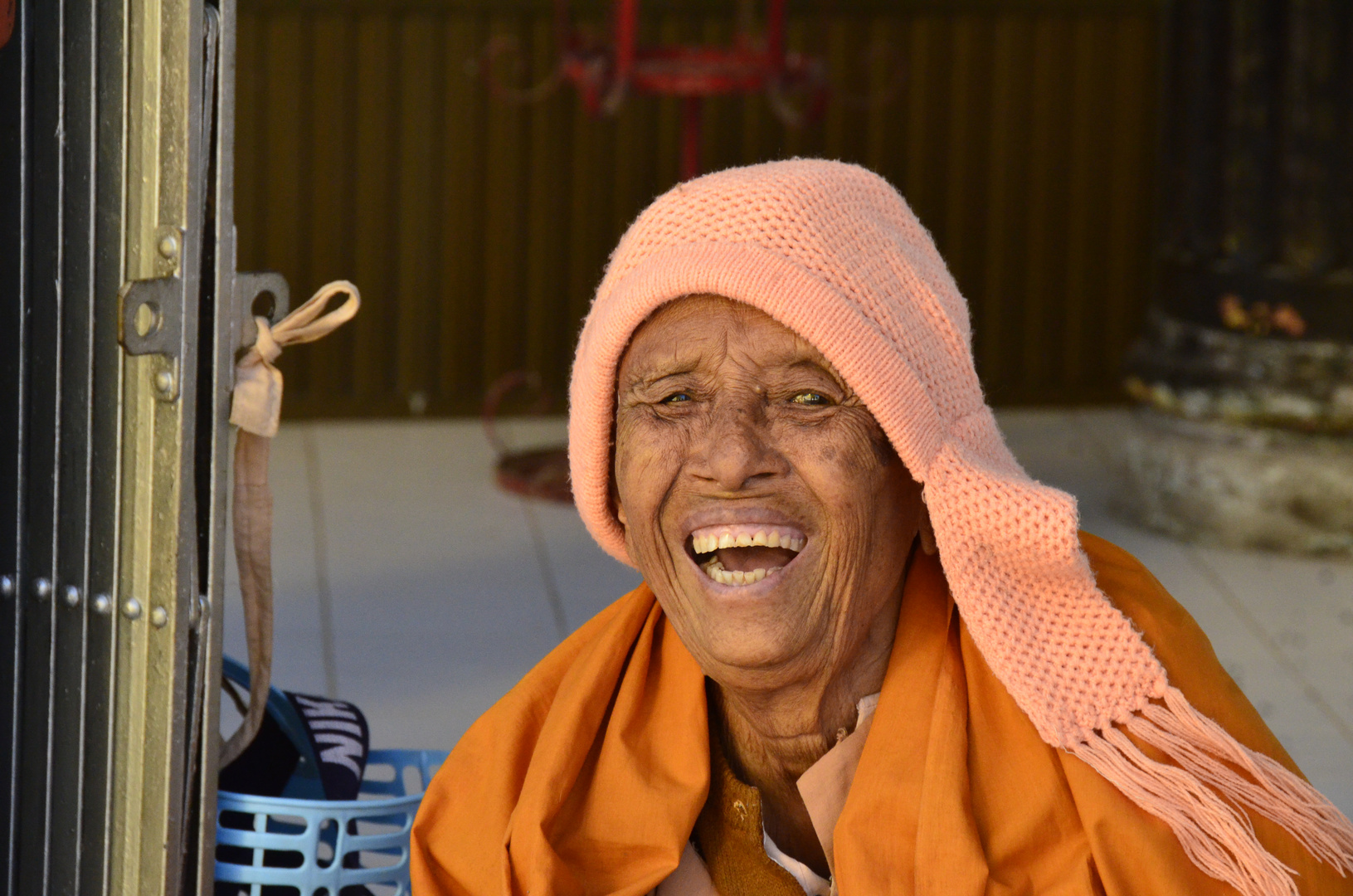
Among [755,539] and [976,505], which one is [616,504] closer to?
[755,539]

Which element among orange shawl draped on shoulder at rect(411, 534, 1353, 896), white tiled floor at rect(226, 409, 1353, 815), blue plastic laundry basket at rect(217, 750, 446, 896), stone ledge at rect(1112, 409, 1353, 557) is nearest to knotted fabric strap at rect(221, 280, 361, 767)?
blue plastic laundry basket at rect(217, 750, 446, 896)

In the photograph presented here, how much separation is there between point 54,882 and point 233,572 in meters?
2.37

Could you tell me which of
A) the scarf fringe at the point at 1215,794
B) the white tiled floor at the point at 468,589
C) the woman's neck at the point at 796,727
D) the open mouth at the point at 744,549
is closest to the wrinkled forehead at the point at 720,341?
the open mouth at the point at 744,549

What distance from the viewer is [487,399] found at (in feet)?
17.9

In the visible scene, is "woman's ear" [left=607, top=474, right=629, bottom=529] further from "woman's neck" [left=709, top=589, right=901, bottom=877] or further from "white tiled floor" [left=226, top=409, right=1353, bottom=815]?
"white tiled floor" [left=226, top=409, right=1353, bottom=815]

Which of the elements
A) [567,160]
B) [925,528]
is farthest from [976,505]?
[567,160]

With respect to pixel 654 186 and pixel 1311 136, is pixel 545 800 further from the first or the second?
pixel 654 186

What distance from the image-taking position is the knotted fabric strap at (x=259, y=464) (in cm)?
178

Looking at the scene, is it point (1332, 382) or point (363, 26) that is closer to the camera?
point (1332, 382)

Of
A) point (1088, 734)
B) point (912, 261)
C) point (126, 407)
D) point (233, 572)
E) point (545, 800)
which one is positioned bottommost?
point (233, 572)

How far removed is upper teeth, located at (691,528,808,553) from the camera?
166 centimetres

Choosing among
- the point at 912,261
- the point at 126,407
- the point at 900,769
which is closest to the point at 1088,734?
the point at 900,769

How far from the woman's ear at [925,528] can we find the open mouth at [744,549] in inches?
6.4

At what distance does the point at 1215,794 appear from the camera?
158 centimetres
